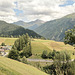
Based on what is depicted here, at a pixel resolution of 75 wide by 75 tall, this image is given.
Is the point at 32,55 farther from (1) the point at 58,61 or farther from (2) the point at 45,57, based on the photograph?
(1) the point at 58,61

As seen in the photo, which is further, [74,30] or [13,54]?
[13,54]

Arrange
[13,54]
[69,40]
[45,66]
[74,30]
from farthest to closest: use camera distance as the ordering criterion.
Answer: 1. [45,66]
2. [13,54]
3. [69,40]
4. [74,30]

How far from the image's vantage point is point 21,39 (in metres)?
117

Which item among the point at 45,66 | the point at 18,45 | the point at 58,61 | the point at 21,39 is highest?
the point at 21,39

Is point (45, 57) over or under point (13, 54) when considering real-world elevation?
under

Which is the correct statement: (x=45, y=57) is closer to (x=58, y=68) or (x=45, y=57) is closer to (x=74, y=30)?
(x=58, y=68)

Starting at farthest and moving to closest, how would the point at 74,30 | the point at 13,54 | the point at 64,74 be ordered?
1. the point at 13,54
2. the point at 64,74
3. the point at 74,30

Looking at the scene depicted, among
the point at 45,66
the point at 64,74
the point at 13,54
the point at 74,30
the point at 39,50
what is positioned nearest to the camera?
the point at 74,30

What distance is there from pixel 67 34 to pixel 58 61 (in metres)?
48.2

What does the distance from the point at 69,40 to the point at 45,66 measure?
6542cm

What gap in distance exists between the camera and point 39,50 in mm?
114188

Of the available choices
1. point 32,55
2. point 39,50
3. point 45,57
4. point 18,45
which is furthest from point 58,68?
point 18,45

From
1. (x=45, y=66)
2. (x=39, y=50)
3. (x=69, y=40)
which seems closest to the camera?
(x=69, y=40)

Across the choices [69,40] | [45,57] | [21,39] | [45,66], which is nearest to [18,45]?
[21,39]
